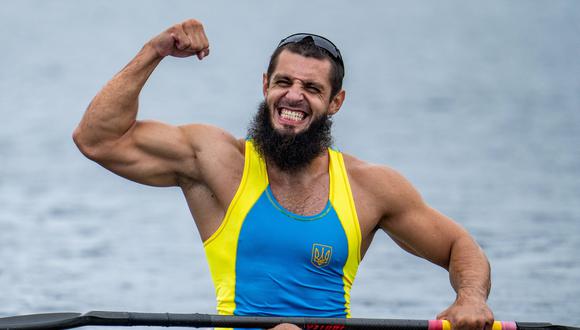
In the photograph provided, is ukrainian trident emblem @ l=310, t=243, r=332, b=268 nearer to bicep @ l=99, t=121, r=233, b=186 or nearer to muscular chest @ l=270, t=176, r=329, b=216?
muscular chest @ l=270, t=176, r=329, b=216

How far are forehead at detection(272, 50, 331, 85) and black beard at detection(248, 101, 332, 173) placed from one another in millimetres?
181

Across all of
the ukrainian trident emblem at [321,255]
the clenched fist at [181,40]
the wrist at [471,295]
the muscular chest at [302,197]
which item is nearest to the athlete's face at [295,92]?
the muscular chest at [302,197]

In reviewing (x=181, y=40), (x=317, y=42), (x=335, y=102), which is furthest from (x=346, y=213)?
(x=181, y=40)

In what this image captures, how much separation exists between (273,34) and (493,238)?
2848 centimetres

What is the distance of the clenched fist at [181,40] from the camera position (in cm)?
649

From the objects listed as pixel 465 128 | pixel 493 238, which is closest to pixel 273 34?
pixel 465 128

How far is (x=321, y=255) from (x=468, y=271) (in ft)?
2.23

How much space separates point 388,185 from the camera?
7.00 metres

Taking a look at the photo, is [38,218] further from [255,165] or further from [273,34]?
[273,34]

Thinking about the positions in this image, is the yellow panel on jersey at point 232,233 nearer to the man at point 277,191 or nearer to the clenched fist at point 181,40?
the man at point 277,191

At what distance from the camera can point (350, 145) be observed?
2047 centimetres

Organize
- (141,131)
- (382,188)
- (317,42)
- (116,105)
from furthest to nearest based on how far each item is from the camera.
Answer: (382,188) → (317,42) → (141,131) → (116,105)

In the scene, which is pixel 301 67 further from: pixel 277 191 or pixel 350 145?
pixel 350 145

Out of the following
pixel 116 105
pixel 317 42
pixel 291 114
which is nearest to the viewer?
pixel 116 105
